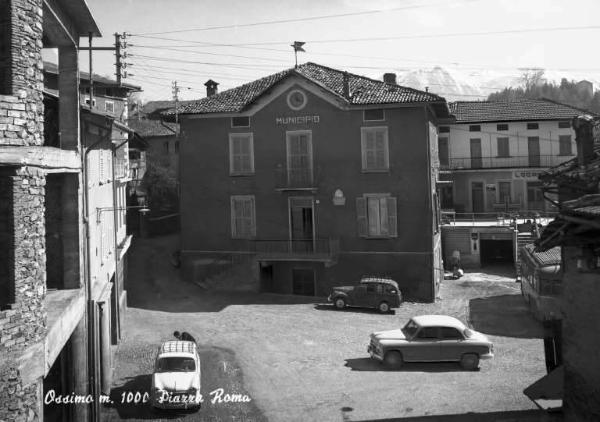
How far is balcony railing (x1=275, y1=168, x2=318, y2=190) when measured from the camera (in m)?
29.8

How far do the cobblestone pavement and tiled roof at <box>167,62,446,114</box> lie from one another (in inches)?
364

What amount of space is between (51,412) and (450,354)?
11.2m

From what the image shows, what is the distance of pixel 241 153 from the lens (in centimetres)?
3078

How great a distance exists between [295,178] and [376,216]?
4.39 meters

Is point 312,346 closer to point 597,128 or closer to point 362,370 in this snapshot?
point 362,370

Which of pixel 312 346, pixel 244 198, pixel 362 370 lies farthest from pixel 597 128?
pixel 244 198

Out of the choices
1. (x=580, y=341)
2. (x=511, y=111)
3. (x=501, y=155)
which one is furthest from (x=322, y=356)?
(x=511, y=111)

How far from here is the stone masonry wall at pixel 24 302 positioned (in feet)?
30.5

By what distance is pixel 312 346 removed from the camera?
69.5 feet

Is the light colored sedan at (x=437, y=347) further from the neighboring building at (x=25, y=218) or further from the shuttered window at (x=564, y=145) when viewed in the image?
the shuttered window at (x=564, y=145)

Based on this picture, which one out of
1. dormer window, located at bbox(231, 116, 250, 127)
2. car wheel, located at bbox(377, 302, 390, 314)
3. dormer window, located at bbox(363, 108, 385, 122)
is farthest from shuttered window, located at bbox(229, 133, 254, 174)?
car wheel, located at bbox(377, 302, 390, 314)

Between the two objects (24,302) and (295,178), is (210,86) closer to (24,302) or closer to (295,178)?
(295,178)

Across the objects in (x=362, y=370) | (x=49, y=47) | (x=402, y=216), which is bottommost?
(x=362, y=370)

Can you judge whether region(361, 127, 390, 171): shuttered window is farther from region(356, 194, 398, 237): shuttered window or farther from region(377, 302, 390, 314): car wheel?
region(377, 302, 390, 314): car wheel
